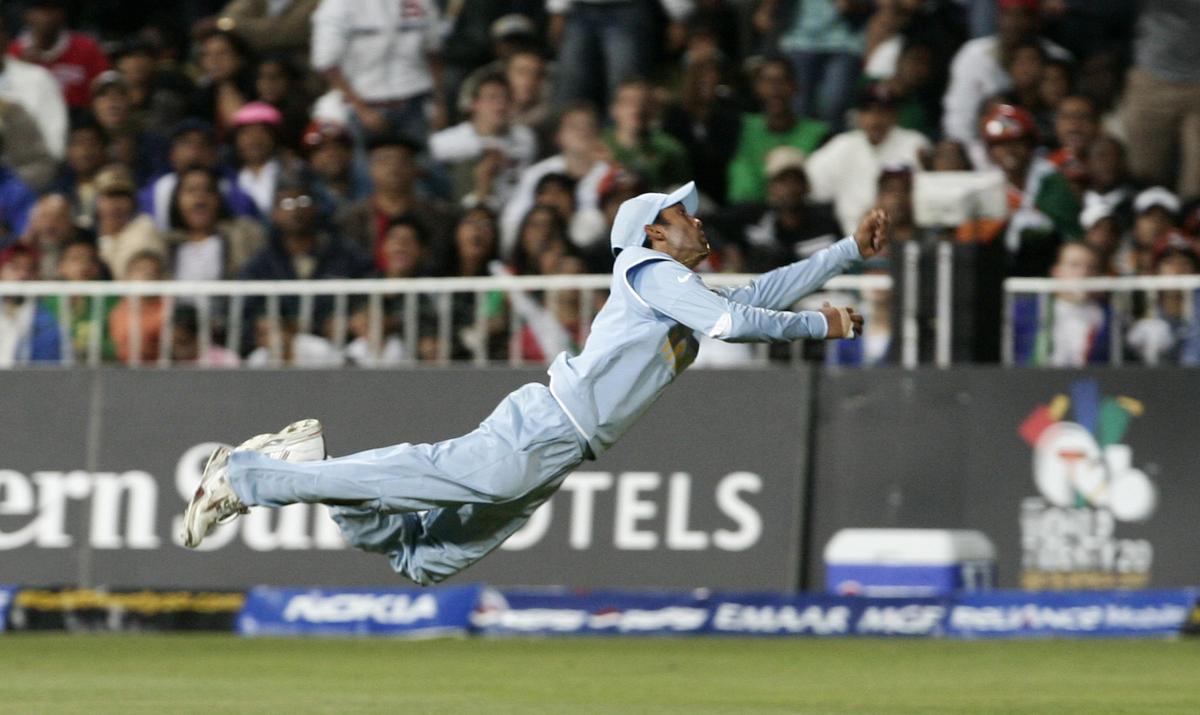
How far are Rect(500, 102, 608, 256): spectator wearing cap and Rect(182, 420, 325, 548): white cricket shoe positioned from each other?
5952 mm

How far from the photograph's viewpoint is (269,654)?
11164 mm

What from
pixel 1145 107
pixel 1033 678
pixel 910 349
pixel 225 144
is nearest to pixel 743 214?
pixel 910 349

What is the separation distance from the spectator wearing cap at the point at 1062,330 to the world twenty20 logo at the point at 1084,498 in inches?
12.8

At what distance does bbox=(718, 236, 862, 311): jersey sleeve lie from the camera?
326 inches

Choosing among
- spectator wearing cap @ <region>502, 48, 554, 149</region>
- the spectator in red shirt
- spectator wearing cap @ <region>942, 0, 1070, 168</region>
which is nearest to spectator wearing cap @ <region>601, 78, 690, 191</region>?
spectator wearing cap @ <region>502, 48, 554, 149</region>

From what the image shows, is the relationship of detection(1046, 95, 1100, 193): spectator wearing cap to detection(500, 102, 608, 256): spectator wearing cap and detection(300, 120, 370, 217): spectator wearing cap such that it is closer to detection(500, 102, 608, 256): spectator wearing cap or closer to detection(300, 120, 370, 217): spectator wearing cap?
detection(500, 102, 608, 256): spectator wearing cap

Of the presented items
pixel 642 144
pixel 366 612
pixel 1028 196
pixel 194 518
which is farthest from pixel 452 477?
pixel 642 144

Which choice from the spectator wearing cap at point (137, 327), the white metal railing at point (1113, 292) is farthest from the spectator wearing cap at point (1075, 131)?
the spectator wearing cap at point (137, 327)

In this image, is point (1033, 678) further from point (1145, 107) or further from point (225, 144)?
point (225, 144)

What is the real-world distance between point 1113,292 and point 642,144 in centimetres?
382

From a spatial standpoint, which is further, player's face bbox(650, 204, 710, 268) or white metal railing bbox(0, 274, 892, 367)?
white metal railing bbox(0, 274, 892, 367)

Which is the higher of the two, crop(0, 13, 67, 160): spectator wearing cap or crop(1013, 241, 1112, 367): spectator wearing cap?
crop(0, 13, 67, 160): spectator wearing cap

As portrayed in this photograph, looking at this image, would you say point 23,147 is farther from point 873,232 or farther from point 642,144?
point 873,232

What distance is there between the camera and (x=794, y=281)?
8398 mm
